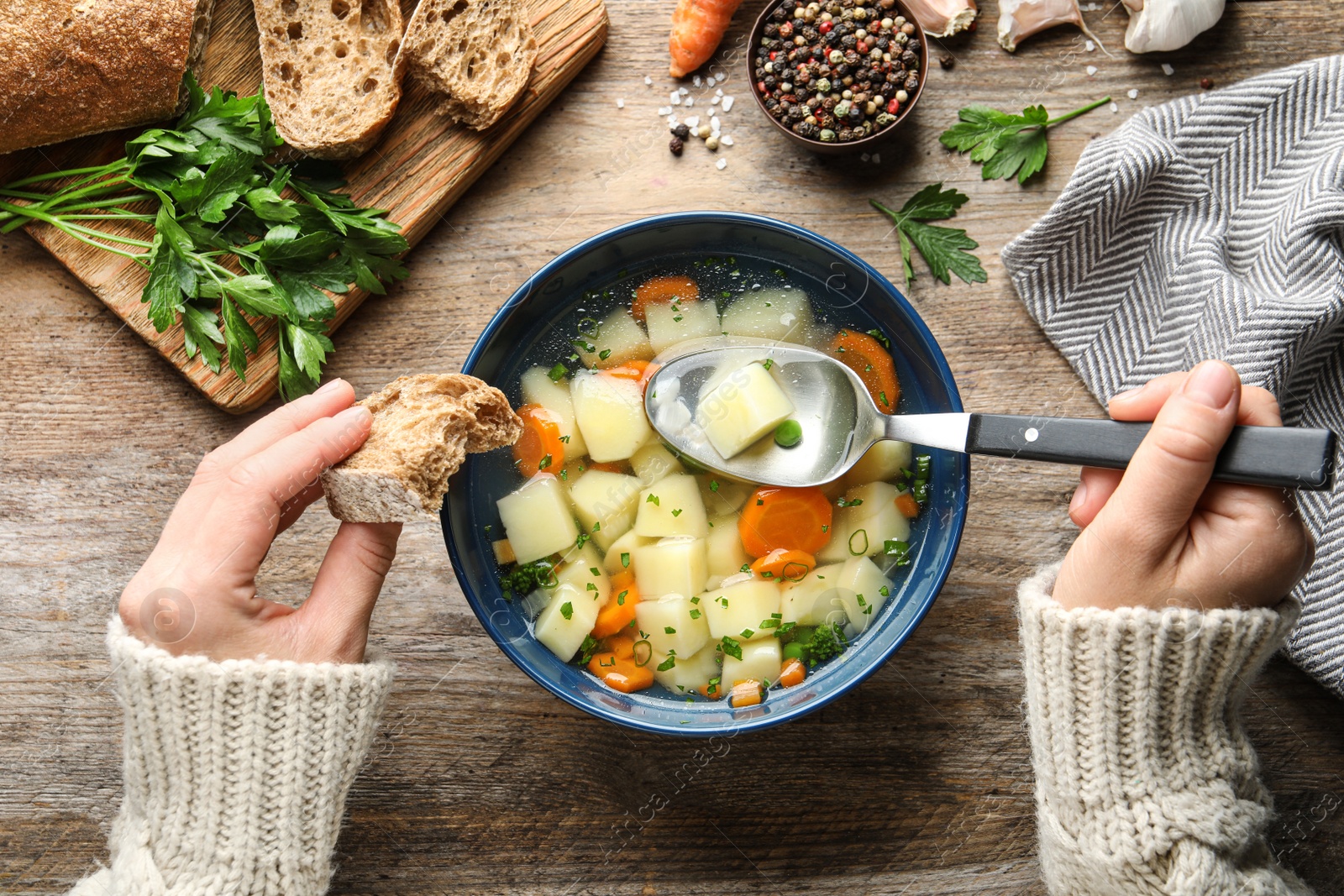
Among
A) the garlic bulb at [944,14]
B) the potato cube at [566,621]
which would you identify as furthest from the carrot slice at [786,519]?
the garlic bulb at [944,14]

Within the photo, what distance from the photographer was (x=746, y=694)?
2.18 meters

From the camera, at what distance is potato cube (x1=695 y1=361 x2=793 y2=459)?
2.13 m

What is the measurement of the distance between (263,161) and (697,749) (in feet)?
6.28

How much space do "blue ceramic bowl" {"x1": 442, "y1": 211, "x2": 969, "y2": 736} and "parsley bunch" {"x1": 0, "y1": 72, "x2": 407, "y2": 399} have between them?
16.9 inches

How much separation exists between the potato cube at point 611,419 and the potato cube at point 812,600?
530 mm

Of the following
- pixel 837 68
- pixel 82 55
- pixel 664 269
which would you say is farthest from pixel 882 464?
pixel 82 55

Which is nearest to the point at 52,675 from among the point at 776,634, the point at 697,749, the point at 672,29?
the point at 697,749

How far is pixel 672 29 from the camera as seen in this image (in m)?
2.35

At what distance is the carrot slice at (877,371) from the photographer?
2.22 m

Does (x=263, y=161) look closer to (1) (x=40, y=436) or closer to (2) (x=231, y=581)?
(1) (x=40, y=436)

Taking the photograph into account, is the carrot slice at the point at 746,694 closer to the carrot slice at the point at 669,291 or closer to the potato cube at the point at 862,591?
the potato cube at the point at 862,591

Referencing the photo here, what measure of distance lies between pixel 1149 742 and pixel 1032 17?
1808 mm

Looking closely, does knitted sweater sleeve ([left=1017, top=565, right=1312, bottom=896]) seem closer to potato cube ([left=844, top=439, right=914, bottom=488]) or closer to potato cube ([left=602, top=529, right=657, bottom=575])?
potato cube ([left=844, top=439, right=914, bottom=488])

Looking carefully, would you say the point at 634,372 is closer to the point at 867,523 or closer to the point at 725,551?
the point at 725,551
